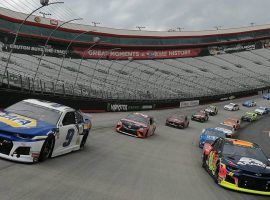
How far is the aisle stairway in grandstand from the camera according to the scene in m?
52.9

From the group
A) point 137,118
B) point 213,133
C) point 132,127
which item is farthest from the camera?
point 137,118

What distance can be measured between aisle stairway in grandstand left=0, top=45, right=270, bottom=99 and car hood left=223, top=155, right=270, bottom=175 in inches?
703

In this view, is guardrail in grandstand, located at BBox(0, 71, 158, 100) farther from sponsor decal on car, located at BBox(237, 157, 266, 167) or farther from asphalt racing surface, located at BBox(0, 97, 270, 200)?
sponsor decal on car, located at BBox(237, 157, 266, 167)

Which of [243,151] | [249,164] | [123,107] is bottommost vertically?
[249,164]

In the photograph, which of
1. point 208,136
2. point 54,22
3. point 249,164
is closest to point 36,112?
point 249,164

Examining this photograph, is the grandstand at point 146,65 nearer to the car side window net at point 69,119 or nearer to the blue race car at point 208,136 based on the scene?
the blue race car at point 208,136

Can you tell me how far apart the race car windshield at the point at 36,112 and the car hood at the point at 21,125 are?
332mm

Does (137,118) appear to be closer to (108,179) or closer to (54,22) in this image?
(108,179)

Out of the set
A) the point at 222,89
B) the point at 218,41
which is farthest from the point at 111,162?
the point at 218,41

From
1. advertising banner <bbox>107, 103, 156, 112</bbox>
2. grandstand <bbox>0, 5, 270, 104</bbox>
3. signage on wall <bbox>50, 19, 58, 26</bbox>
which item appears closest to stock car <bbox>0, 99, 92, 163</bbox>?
grandstand <bbox>0, 5, 270, 104</bbox>

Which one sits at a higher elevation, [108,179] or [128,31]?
[128,31]

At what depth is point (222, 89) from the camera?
267 ft

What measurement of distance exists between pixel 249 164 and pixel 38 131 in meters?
5.62

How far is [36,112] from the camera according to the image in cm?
1255
